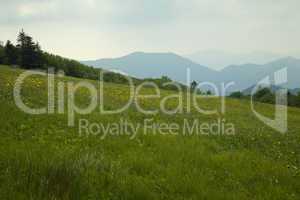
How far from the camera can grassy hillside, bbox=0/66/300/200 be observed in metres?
7.49

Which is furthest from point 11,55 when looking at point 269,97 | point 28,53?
point 269,97

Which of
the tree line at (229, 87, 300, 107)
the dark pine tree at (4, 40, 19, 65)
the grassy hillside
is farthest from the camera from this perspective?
the tree line at (229, 87, 300, 107)

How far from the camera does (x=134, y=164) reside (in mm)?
9797

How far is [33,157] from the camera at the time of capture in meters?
8.61

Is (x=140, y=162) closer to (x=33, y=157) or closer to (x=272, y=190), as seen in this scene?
(x=33, y=157)

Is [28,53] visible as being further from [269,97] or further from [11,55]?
[269,97]

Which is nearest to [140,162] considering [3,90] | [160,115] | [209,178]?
[209,178]

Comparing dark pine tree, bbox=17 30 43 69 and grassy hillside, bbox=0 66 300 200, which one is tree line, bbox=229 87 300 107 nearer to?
dark pine tree, bbox=17 30 43 69

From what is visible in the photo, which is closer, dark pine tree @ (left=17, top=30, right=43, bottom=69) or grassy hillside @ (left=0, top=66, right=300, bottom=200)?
grassy hillside @ (left=0, top=66, right=300, bottom=200)

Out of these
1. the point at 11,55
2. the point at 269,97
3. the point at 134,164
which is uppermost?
the point at 11,55

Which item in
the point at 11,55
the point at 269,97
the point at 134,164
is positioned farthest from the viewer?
the point at 269,97

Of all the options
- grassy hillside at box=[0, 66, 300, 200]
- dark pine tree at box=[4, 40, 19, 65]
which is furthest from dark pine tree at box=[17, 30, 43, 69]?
grassy hillside at box=[0, 66, 300, 200]

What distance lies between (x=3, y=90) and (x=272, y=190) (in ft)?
54.5

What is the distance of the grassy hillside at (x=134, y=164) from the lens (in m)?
7.49
